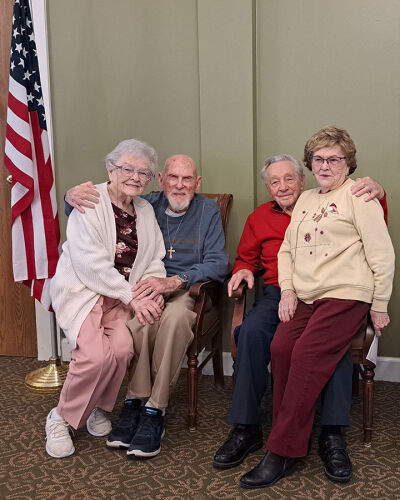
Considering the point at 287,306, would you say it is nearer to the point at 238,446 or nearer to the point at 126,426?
the point at 238,446

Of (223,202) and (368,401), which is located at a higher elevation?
(223,202)

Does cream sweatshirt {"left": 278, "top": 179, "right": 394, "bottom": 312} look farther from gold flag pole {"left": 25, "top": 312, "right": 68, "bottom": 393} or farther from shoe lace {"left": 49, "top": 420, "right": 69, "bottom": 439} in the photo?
gold flag pole {"left": 25, "top": 312, "right": 68, "bottom": 393}

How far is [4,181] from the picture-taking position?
370 cm

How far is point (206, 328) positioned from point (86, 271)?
2.26 ft

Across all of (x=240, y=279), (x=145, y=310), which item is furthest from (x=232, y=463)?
(x=240, y=279)

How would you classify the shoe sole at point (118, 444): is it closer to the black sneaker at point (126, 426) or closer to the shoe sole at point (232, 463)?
the black sneaker at point (126, 426)

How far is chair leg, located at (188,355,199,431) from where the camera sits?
2.73m

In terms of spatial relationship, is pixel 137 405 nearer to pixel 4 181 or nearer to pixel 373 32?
pixel 4 181

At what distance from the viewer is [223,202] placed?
3.27 m

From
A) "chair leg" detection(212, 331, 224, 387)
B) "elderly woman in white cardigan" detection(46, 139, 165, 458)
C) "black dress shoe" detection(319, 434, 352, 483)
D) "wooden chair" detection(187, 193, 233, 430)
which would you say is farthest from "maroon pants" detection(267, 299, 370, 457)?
"chair leg" detection(212, 331, 224, 387)

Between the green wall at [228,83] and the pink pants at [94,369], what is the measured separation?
109 centimetres

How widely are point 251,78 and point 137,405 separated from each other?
1854mm

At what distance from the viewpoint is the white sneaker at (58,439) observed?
2.55 meters

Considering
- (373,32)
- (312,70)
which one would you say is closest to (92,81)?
(312,70)
